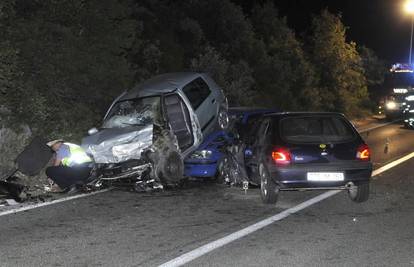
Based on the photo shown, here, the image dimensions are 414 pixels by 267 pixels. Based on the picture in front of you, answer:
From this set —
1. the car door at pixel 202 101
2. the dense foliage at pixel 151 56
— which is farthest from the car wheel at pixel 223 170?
Result: the dense foliage at pixel 151 56

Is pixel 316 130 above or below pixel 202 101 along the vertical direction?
A: below

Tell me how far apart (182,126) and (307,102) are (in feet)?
57.7

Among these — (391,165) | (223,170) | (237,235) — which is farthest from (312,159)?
(391,165)

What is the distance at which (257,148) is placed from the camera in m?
9.03

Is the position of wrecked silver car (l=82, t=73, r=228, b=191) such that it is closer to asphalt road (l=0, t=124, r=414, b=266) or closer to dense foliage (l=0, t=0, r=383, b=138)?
asphalt road (l=0, t=124, r=414, b=266)

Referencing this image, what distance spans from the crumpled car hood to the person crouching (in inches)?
8.5

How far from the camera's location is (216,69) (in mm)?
21266

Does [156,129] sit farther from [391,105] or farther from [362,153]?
[391,105]

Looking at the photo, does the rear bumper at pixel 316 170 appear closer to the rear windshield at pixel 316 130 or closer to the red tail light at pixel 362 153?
the red tail light at pixel 362 153

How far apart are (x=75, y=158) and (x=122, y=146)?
831 mm

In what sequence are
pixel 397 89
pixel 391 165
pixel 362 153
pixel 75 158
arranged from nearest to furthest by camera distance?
pixel 362 153 → pixel 75 158 → pixel 391 165 → pixel 397 89

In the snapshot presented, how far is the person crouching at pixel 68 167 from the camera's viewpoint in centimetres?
966

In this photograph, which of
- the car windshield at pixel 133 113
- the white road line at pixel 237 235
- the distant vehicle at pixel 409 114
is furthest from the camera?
the distant vehicle at pixel 409 114

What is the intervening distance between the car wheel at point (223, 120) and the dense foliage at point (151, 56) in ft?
10.3
